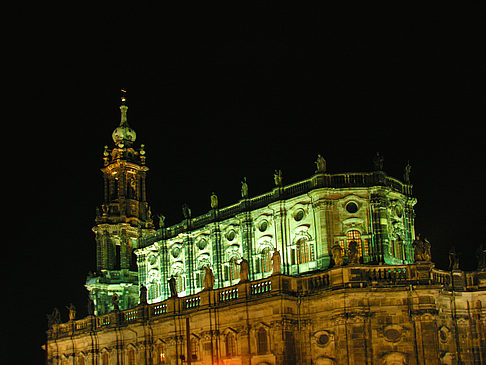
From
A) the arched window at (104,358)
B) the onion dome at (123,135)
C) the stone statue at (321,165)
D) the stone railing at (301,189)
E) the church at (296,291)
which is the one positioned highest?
the onion dome at (123,135)

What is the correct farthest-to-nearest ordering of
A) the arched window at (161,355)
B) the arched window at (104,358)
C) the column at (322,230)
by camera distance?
1. the arched window at (104,358)
2. the arched window at (161,355)
3. the column at (322,230)

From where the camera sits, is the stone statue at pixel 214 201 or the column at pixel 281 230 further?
the stone statue at pixel 214 201

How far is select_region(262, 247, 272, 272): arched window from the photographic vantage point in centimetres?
5197

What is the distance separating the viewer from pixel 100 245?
2734 inches

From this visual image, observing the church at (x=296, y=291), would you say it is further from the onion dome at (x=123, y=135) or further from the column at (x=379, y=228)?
the onion dome at (x=123, y=135)

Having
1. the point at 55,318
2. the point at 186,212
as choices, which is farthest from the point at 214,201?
the point at 55,318

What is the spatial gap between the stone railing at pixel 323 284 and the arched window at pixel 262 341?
2049mm

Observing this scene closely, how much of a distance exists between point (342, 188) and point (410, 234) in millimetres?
6884

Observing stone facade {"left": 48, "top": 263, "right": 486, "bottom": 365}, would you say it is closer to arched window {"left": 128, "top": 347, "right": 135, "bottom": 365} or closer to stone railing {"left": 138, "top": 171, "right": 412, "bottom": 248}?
arched window {"left": 128, "top": 347, "right": 135, "bottom": 365}

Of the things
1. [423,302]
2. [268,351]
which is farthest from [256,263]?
[423,302]

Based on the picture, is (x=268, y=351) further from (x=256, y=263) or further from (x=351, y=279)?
(x=256, y=263)

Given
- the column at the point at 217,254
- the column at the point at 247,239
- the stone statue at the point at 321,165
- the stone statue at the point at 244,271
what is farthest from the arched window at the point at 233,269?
the stone statue at the point at 321,165

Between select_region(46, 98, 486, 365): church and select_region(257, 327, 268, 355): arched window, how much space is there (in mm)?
63

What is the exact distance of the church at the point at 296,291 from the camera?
134 feet
